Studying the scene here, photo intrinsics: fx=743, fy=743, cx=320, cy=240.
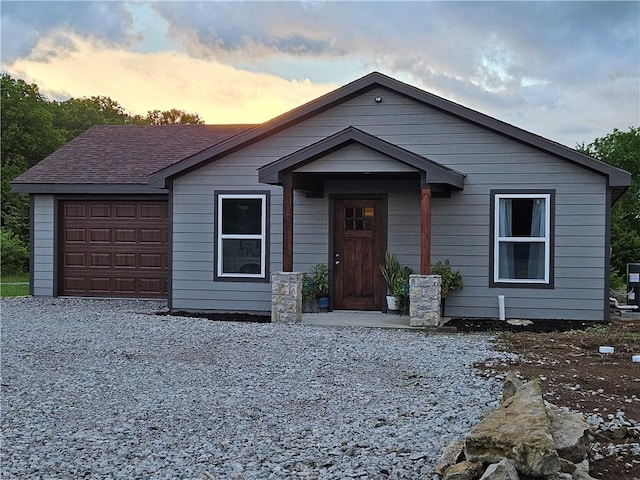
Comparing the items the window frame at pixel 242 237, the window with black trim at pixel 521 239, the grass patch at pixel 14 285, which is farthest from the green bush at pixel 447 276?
the grass patch at pixel 14 285

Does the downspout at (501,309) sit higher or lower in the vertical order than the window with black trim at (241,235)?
lower

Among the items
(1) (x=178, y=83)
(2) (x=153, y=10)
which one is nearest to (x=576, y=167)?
(2) (x=153, y=10)

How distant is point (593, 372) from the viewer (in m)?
7.29

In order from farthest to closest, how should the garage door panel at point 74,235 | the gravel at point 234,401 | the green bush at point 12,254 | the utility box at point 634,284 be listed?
the green bush at point 12,254
the garage door panel at point 74,235
the utility box at point 634,284
the gravel at point 234,401

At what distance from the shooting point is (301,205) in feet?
42.0

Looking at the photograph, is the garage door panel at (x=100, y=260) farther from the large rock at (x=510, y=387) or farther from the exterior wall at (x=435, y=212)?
the large rock at (x=510, y=387)

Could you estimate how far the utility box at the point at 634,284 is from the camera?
14211 millimetres

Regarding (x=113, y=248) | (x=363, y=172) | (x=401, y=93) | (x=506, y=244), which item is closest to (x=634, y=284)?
(x=506, y=244)

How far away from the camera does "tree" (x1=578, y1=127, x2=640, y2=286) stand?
965 inches

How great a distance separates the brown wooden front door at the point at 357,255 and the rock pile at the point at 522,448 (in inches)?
312

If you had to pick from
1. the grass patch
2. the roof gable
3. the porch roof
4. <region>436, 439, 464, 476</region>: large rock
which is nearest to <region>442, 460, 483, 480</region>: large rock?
<region>436, 439, 464, 476</region>: large rock

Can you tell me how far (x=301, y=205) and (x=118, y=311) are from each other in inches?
145

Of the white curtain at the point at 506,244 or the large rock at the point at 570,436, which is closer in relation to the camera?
the large rock at the point at 570,436

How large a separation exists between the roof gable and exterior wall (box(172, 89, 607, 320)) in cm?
15
